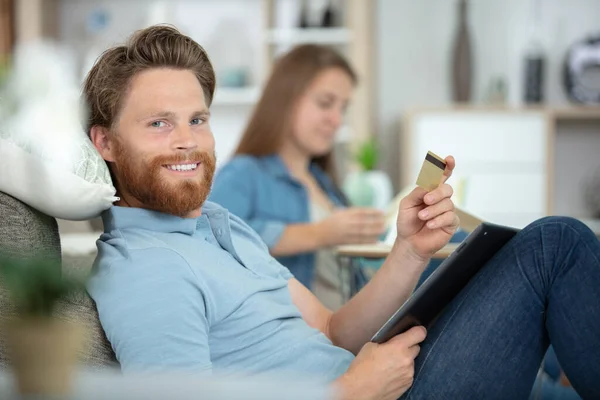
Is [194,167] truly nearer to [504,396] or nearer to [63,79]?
[63,79]

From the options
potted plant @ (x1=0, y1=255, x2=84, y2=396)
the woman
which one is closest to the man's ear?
potted plant @ (x1=0, y1=255, x2=84, y2=396)

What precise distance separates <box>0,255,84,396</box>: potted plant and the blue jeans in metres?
0.74

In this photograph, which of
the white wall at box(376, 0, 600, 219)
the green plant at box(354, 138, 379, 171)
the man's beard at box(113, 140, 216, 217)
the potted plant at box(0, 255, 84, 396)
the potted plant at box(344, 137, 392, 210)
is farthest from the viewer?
the white wall at box(376, 0, 600, 219)

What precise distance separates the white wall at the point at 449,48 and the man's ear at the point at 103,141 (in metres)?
4.16

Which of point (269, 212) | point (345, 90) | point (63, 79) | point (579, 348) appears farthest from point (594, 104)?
point (63, 79)

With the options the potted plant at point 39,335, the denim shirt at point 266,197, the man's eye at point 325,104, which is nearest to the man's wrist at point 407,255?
the potted plant at point 39,335

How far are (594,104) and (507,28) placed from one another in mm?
729

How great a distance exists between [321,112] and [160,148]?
5.23 feet

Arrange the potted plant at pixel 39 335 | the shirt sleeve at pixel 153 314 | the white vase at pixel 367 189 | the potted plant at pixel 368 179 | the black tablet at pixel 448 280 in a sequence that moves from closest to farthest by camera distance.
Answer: the potted plant at pixel 39 335 → the shirt sleeve at pixel 153 314 → the black tablet at pixel 448 280 → the white vase at pixel 367 189 → the potted plant at pixel 368 179

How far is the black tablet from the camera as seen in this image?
126cm

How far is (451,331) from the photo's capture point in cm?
137

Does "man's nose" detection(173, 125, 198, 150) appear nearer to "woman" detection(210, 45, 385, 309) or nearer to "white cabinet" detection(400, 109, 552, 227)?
"woman" detection(210, 45, 385, 309)

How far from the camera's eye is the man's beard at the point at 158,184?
1.37m

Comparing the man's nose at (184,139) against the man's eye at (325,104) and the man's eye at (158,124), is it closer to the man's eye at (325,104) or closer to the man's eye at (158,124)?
the man's eye at (158,124)
